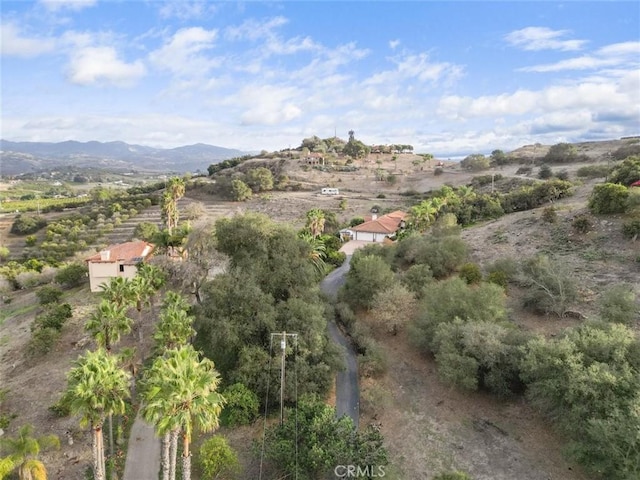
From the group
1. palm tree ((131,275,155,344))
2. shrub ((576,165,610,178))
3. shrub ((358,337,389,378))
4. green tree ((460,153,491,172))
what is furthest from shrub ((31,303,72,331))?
green tree ((460,153,491,172))

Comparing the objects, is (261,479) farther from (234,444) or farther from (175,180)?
(175,180)

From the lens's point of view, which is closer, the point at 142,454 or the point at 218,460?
the point at 218,460

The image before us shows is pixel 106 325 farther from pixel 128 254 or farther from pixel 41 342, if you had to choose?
pixel 128 254

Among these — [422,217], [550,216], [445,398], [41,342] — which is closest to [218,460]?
[445,398]

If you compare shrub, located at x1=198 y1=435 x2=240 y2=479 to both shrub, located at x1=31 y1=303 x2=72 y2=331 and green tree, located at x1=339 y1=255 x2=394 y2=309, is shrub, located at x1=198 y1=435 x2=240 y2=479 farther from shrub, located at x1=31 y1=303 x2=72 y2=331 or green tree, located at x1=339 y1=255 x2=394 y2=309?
shrub, located at x1=31 y1=303 x2=72 y2=331

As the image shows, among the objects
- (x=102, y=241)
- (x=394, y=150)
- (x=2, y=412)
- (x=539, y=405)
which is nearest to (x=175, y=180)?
(x=102, y=241)

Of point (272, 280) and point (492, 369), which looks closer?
point (492, 369)
